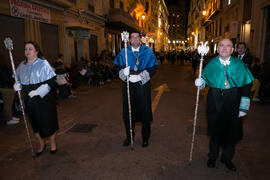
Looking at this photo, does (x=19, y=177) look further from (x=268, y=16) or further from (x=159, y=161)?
(x=268, y=16)

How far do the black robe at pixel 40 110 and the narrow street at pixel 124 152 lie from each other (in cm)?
54

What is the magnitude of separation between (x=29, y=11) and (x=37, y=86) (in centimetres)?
760

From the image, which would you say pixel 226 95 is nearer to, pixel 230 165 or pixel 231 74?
pixel 231 74

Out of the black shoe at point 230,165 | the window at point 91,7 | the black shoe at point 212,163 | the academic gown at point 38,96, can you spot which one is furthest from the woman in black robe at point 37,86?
the window at point 91,7

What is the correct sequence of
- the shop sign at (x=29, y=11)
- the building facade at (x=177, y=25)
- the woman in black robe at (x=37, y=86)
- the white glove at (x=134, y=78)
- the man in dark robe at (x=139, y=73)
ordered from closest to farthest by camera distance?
1. the woman in black robe at (x=37, y=86)
2. the white glove at (x=134, y=78)
3. the man in dark robe at (x=139, y=73)
4. the shop sign at (x=29, y=11)
5. the building facade at (x=177, y=25)

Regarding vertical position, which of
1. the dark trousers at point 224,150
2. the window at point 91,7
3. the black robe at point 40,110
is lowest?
the dark trousers at point 224,150

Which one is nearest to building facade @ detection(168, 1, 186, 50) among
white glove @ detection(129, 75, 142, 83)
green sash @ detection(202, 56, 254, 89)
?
white glove @ detection(129, 75, 142, 83)

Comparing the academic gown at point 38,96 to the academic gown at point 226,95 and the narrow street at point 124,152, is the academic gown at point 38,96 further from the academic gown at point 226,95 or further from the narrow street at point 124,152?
the academic gown at point 226,95

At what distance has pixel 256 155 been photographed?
12.1 ft

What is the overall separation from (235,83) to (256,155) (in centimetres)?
160

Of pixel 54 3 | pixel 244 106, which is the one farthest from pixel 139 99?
pixel 54 3

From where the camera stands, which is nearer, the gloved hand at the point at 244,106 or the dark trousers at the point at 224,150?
the gloved hand at the point at 244,106

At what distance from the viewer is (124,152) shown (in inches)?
153

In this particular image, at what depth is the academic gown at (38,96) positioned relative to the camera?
11.7ft
